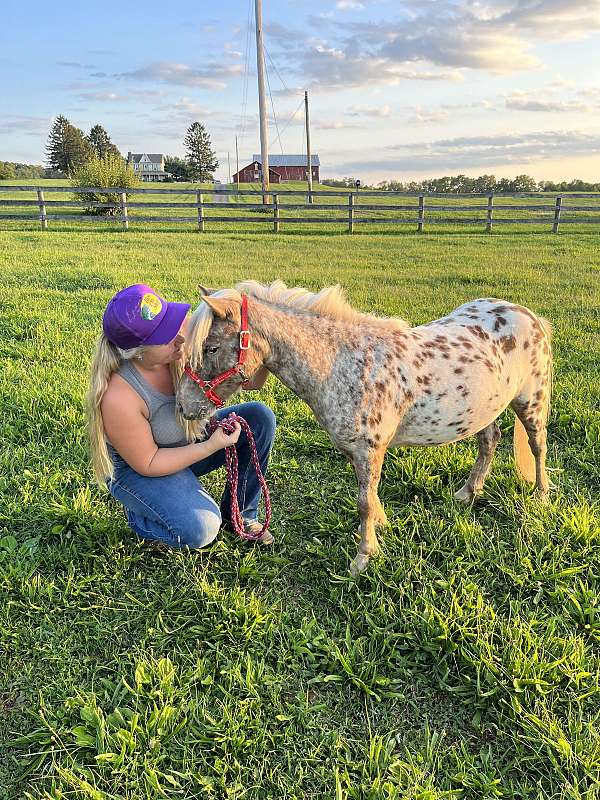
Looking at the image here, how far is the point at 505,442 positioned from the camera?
506 centimetres

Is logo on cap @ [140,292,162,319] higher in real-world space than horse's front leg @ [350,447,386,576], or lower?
higher

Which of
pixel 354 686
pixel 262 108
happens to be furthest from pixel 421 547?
pixel 262 108

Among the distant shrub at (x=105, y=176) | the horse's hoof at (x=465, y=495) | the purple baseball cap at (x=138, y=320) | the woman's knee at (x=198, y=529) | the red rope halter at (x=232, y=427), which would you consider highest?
the distant shrub at (x=105, y=176)

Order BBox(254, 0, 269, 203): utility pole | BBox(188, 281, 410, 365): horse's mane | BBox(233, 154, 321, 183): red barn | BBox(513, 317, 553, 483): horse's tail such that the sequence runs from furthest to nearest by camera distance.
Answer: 1. BBox(233, 154, 321, 183): red barn
2. BBox(254, 0, 269, 203): utility pole
3. BBox(513, 317, 553, 483): horse's tail
4. BBox(188, 281, 410, 365): horse's mane

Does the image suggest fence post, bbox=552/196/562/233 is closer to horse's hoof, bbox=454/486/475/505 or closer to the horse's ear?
horse's hoof, bbox=454/486/475/505

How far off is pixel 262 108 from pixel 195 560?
25.9 meters

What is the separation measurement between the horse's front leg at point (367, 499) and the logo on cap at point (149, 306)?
4.67 feet

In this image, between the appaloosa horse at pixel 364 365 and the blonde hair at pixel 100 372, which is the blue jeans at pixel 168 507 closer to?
the blonde hair at pixel 100 372

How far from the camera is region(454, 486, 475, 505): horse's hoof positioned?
4078 millimetres

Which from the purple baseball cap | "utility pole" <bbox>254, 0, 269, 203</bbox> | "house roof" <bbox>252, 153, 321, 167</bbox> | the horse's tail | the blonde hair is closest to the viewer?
the purple baseball cap

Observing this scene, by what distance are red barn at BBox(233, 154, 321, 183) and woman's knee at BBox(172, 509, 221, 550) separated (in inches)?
3161

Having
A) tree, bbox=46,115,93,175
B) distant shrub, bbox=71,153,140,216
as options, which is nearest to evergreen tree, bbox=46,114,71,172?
tree, bbox=46,115,93,175

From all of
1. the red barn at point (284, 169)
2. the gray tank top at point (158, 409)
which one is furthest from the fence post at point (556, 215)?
the red barn at point (284, 169)

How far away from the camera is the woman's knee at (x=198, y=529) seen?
322 centimetres
